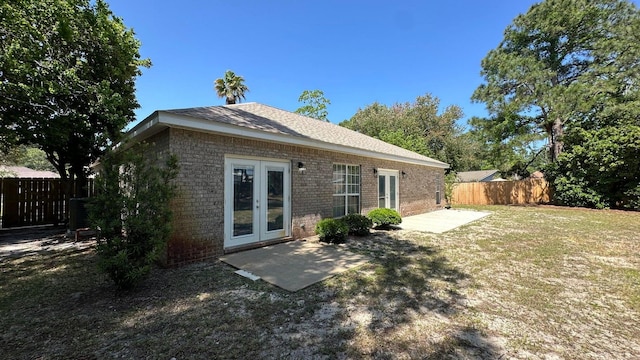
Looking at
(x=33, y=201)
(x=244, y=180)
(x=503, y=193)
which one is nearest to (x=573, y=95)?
(x=503, y=193)

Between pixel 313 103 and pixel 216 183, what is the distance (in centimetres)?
2481

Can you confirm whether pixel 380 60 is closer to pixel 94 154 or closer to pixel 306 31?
pixel 306 31

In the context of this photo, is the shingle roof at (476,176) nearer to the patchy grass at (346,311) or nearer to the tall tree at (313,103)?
the tall tree at (313,103)

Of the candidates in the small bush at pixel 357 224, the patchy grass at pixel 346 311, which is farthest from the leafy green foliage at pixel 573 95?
the small bush at pixel 357 224

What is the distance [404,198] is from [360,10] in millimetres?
8448

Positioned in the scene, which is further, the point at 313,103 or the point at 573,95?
the point at 313,103

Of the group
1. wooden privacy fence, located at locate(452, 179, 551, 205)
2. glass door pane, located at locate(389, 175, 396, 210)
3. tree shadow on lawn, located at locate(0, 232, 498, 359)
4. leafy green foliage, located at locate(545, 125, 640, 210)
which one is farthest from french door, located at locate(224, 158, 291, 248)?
wooden privacy fence, located at locate(452, 179, 551, 205)

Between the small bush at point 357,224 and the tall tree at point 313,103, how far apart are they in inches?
881

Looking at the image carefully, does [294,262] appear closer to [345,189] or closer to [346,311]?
[346,311]

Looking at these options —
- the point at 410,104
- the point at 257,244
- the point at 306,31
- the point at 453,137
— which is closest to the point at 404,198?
the point at 257,244

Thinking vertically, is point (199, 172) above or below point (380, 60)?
below

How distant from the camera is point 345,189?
909 cm

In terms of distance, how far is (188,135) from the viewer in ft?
17.1

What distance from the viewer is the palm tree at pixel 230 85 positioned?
21641 mm
